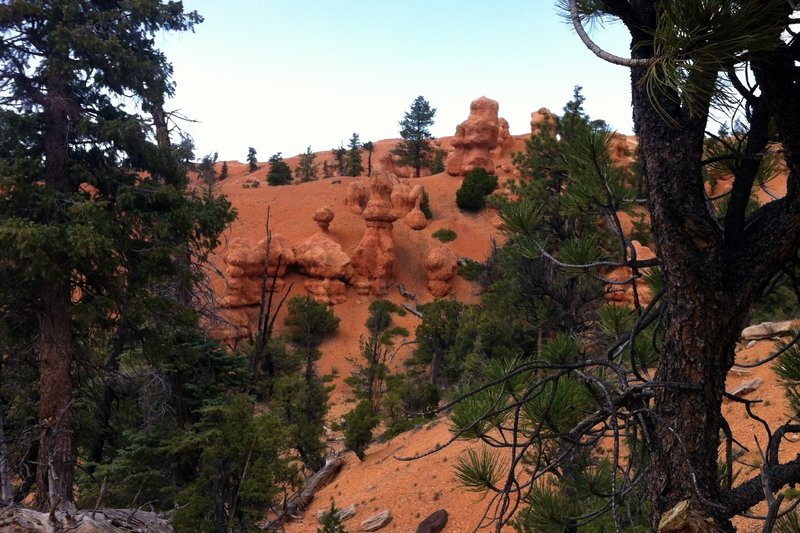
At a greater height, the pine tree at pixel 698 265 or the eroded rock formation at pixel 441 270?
the pine tree at pixel 698 265

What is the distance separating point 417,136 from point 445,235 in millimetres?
18463

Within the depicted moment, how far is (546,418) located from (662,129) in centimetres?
99

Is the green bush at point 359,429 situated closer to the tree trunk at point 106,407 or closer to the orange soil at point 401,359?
the orange soil at point 401,359

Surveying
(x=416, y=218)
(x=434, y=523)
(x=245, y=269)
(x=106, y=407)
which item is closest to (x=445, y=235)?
(x=416, y=218)

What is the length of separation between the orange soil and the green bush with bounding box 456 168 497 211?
876 millimetres

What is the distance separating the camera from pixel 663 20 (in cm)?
113

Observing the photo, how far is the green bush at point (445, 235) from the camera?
Answer: 33000 mm

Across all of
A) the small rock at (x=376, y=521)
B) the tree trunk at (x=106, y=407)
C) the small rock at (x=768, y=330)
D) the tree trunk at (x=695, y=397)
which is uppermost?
the tree trunk at (x=695, y=397)

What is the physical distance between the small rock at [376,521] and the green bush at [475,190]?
2973 cm

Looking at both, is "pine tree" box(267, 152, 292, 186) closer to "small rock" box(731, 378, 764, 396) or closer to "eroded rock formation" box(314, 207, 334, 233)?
"eroded rock formation" box(314, 207, 334, 233)

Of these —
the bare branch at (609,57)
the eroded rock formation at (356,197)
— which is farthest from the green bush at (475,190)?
the bare branch at (609,57)

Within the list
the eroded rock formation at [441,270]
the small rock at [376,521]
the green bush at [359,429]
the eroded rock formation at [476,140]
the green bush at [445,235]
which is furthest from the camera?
the eroded rock formation at [476,140]

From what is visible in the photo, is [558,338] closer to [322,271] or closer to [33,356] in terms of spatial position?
[33,356]

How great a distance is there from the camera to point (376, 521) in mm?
9594
